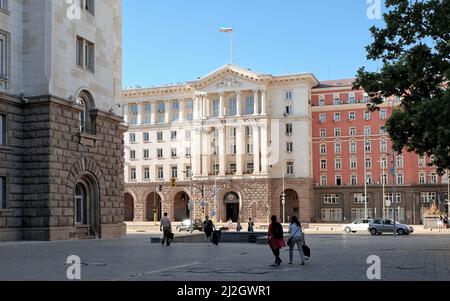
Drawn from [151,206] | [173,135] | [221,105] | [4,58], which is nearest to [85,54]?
[4,58]

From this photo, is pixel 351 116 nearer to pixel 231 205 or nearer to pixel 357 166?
pixel 357 166

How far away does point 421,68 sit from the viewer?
78.7 feet

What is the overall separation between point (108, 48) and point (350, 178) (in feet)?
201

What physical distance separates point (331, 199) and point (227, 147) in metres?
18.2

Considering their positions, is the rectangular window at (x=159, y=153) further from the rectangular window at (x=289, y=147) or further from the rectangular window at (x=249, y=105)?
the rectangular window at (x=289, y=147)

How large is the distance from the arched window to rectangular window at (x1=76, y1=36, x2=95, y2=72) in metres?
1.85

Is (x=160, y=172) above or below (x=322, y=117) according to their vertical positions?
below

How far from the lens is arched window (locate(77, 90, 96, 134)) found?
38125mm

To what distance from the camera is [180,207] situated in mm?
103500

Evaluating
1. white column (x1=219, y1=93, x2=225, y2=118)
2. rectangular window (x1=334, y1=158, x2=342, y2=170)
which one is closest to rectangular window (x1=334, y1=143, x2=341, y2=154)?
rectangular window (x1=334, y1=158, x2=342, y2=170)

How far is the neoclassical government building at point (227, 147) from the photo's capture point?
95.9 metres

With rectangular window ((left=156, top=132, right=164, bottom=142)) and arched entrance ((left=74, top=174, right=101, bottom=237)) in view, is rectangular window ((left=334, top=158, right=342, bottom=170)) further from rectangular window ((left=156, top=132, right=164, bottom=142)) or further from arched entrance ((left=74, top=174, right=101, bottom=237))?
arched entrance ((left=74, top=174, right=101, bottom=237))
